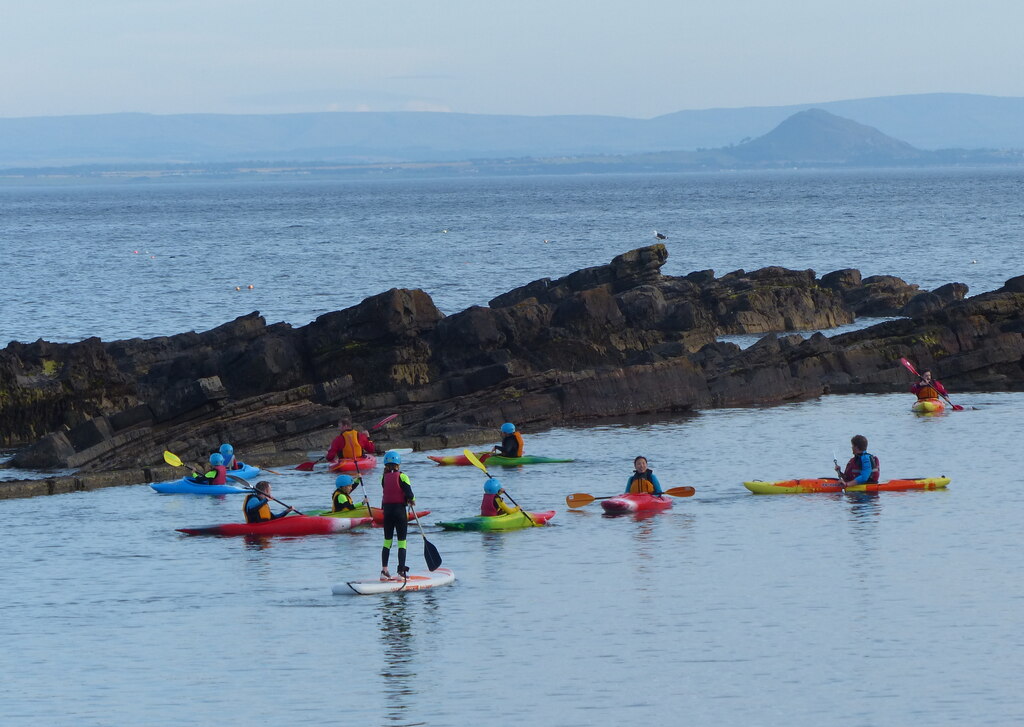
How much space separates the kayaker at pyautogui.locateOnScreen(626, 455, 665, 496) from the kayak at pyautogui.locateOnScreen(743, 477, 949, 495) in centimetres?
260

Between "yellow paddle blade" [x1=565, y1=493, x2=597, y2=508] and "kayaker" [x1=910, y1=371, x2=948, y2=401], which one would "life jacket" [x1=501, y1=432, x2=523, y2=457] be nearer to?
"yellow paddle blade" [x1=565, y1=493, x2=597, y2=508]

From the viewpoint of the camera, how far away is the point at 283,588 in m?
24.9

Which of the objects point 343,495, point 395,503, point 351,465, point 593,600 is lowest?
point 593,600

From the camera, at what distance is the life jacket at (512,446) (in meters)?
37.1

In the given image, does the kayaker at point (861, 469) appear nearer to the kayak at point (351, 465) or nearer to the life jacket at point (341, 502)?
the life jacket at point (341, 502)

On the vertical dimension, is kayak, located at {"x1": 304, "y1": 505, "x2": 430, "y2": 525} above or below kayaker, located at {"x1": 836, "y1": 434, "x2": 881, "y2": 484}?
below

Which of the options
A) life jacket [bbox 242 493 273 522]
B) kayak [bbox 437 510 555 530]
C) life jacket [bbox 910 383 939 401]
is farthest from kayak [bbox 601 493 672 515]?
life jacket [bbox 910 383 939 401]

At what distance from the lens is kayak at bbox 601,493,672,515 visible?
1203 inches

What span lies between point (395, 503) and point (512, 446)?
1337 cm

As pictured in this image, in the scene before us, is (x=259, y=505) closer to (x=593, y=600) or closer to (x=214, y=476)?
(x=214, y=476)

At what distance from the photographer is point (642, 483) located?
102 feet

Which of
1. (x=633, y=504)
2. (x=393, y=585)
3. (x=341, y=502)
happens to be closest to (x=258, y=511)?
(x=341, y=502)

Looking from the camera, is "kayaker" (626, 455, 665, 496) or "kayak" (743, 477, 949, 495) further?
"kayak" (743, 477, 949, 495)

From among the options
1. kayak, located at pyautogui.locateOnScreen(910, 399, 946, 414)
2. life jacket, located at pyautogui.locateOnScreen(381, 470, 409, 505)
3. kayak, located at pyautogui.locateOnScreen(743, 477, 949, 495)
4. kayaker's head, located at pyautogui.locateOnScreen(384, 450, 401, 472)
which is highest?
kayaker's head, located at pyautogui.locateOnScreen(384, 450, 401, 472)
